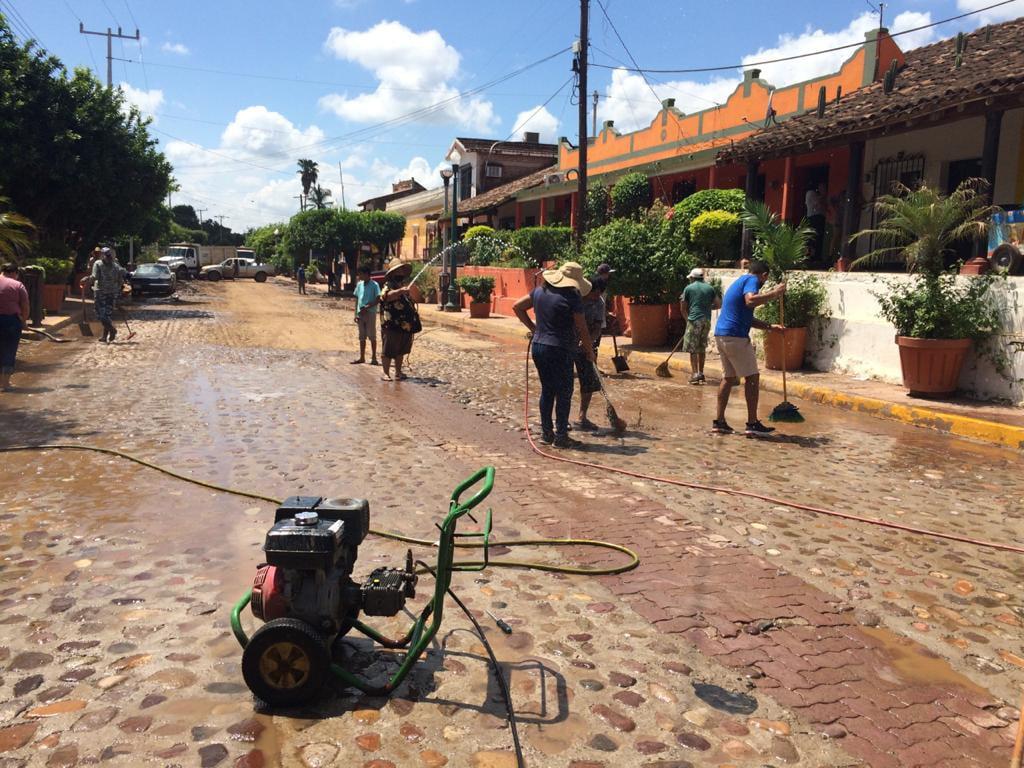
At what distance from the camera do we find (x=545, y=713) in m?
3.02

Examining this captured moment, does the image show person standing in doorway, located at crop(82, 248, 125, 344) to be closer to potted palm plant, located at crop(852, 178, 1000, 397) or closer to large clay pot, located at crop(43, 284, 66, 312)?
large clay pot, located at crop(43, 284, 66, 312)

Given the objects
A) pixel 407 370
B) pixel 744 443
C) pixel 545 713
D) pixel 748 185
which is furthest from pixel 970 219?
pixel 545 713

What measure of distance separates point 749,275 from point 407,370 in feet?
21.2

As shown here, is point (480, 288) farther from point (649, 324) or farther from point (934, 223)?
point (934, 223)

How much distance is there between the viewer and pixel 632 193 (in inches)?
925

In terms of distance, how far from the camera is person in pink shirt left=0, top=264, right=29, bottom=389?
938 centimetres

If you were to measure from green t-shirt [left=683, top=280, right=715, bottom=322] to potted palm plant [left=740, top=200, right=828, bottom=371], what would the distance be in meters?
1.49

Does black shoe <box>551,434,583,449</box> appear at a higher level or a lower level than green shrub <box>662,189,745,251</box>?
lower

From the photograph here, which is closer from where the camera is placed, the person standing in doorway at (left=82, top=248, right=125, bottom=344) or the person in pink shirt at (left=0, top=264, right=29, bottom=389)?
the person in pink shirt at (left=0, top=264, right=29, bottom=389)

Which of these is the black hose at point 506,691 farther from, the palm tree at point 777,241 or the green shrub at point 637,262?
the green shrub at point 637,262

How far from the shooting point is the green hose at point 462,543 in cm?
400

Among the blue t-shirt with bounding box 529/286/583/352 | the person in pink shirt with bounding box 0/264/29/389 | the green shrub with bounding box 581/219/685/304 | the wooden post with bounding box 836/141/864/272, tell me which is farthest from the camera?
the green shrub with bounding box 581/219/685/304

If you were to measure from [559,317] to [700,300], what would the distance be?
5111 millimetres

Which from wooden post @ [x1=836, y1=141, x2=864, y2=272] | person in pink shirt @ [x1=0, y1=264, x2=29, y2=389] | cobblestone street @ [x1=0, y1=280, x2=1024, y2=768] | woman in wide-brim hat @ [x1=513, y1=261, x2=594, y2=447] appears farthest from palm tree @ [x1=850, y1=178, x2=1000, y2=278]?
person in pink shirt @ [x1=0, y1=264, x2=29, y2=389]
